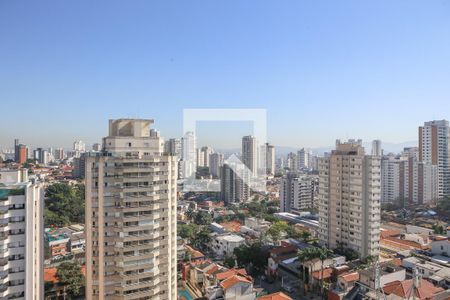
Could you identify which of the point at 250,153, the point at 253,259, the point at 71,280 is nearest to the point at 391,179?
the point at 250,153

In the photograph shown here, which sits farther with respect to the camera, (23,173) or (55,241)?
(55,241)

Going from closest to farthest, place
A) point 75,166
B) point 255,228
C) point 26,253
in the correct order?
point 26,253
point 255,228
point 75,166

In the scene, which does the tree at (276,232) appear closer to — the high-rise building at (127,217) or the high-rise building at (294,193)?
the high-rise building at (294,193)

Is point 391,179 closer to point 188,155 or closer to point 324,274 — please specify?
point 324,274

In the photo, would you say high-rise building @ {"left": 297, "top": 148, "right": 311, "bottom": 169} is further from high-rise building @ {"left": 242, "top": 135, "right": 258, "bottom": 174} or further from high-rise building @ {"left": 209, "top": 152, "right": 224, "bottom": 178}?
high-rise building @ {"left": 242, "top": 135, "right": 258, "bottom": 174}

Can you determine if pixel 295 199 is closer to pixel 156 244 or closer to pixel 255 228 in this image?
pixel 255 228

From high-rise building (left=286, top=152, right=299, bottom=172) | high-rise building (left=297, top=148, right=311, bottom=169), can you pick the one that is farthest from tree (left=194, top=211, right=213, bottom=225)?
high-rise building (left=297, top=148, right=311, bottom=169)

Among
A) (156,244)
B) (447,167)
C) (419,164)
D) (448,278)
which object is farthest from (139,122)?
(447,167)
